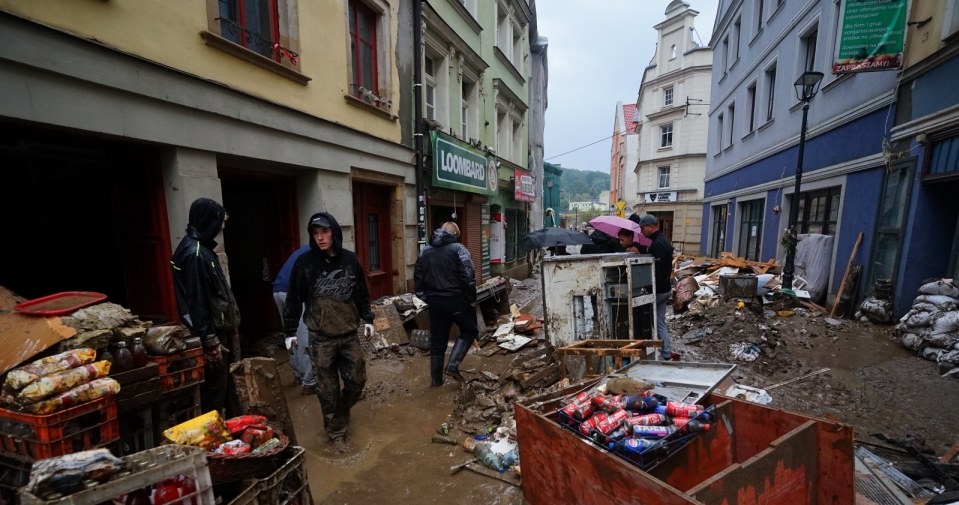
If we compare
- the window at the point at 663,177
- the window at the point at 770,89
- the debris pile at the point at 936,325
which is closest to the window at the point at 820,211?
the debris pile at the point at 936,325

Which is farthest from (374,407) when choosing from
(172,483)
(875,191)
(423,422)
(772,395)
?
(875,191)

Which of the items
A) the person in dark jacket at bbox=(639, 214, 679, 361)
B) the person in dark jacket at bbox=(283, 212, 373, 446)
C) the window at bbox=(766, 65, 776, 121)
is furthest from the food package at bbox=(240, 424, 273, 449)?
the window at bbox=(766, 65, 776, 121)

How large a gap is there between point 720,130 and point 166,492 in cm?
1915

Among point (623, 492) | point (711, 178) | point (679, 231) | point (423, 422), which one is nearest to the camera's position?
point (623, 492)

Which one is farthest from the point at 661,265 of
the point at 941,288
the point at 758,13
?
the point at 758,13

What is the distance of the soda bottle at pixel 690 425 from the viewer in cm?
220

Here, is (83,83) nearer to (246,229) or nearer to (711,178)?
(246,229)

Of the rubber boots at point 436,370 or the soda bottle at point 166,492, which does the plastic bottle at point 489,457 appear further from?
the soda bottle at point 166,492

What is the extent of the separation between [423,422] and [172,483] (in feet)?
8.45

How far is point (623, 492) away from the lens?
1842mm

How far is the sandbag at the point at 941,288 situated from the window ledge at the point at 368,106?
8341 mm

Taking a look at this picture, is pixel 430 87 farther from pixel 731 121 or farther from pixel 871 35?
pixel 731 121

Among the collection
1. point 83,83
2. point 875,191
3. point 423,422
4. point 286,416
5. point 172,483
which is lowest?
point 423,422

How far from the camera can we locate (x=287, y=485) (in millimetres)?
1973
